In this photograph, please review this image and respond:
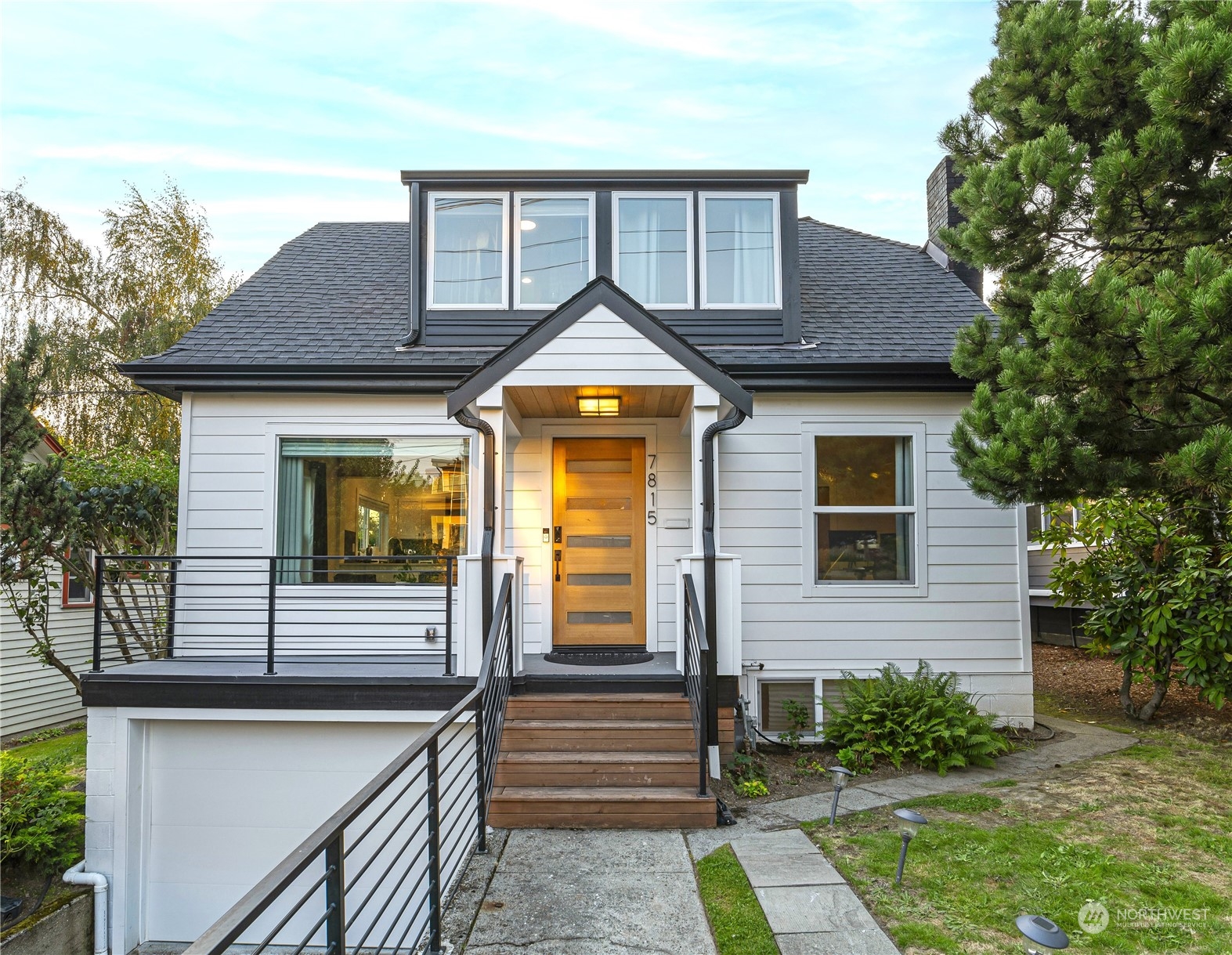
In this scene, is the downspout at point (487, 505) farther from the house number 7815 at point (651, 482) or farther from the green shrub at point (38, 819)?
the green shrub at point (38, 819)

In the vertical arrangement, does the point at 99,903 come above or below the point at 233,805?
below

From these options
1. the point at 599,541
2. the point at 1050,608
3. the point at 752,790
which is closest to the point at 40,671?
the point at 599,541

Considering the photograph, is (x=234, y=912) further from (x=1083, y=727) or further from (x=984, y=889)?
(x=1083, y=727)

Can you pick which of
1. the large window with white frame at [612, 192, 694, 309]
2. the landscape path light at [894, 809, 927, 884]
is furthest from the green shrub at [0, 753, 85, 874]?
the large window with white frame at [612, 192, 694, 309]

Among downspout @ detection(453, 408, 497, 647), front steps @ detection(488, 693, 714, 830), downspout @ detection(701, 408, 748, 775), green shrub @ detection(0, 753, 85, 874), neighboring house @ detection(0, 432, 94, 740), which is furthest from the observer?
neighboring house @ detection(0, 432, 94, 740)

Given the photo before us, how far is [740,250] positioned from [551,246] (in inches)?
76.2

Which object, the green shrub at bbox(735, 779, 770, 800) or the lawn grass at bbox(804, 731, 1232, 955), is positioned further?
the green shrub at bbox(735, 779, 770, 800)

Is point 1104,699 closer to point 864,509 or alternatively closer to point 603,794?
point 864,509

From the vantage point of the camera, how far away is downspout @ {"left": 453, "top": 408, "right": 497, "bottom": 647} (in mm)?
5730

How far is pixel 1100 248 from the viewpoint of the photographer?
5867 millimetres

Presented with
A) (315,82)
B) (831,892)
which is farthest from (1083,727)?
(315,82)

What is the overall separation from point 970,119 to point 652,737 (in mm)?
5599

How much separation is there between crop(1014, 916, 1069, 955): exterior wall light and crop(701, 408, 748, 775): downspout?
2.70m

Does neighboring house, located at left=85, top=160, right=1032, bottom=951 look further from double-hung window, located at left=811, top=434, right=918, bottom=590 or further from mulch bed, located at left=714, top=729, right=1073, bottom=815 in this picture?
mulch bed, located at left=714, top=729, right=1073, bottom=815
